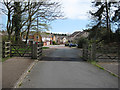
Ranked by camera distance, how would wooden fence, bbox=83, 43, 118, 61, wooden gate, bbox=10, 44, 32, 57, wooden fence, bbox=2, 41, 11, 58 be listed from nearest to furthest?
wooden fence, bbox=2, 41, 11, 58
wooden fence, bbox=83, 43, 118, 61
wooden gate, bbox=10, 44, 32, 57

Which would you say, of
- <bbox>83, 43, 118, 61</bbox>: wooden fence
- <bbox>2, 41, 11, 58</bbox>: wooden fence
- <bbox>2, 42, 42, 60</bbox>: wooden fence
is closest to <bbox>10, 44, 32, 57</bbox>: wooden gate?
<bbox>2, 42, 42, 60</bbox>: wooden fence

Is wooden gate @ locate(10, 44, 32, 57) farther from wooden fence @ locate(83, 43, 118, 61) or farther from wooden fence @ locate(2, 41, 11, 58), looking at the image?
wooden fence @ locate(83, 43, 118, 61)

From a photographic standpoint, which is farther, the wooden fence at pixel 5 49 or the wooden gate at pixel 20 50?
the wooden gate at pixel 20 50

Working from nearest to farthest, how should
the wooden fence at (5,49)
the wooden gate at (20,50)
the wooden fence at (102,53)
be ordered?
the wooden fence at (5,49) → the wooden fence at (102,53) → the wooden gate at (20,50)

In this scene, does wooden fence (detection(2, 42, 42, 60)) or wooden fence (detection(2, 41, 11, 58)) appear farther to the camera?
wooden fence (detection(2, 42, 42, 60))

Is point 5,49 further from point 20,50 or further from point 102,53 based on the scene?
point 102,53

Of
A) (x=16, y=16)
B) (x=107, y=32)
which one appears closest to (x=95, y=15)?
(x=107, y=32)

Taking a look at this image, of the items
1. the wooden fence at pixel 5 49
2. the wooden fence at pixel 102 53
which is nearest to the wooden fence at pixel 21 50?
the wooden fence at pixel 5 49

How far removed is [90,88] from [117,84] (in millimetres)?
1267

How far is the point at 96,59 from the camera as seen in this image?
38.7 ft

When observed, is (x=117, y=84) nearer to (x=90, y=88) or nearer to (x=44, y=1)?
(x=90, y=88)

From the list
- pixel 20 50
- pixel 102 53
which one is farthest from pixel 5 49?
pixel 102 53

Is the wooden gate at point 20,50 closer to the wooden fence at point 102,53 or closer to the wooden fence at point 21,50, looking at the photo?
the wooden fence at point 21,50

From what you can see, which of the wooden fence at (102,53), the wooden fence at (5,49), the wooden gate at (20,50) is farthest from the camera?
the wooden gate at (20,50)
